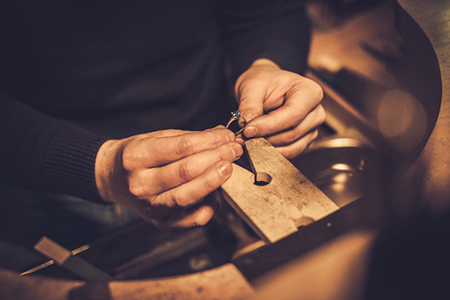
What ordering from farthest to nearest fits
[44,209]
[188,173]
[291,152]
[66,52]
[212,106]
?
[212,106]
[44,209]
[66,52]
[291,152]
[188,173]

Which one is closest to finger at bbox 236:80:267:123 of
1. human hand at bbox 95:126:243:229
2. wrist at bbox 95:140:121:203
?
human hand at bbox 95:126:243:229

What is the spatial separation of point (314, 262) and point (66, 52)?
1.11 m

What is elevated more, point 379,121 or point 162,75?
point 162,75

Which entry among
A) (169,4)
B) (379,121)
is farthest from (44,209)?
(379,121)

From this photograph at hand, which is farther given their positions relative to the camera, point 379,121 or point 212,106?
point 212,106

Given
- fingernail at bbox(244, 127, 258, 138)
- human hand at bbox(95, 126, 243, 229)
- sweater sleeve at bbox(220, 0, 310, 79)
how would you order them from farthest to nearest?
sweater sleeve at bbox(220, 0, 310, 79), fingernail at bbox(244, 127, 258, 138), human hand at bbox(95, 126, 243, 229)

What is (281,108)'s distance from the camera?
2.64 feet

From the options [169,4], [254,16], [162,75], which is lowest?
[162,75]

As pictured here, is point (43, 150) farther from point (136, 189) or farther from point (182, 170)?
point (182, 170)

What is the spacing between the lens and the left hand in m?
0.78

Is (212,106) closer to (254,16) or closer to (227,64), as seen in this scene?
(227,64)

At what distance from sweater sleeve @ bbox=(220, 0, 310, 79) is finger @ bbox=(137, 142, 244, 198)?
27.4 inches

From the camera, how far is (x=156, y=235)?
0.98 m

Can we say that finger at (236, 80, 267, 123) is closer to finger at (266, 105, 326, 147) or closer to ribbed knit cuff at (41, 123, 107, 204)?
finger at (266, 105, 326, 147)
